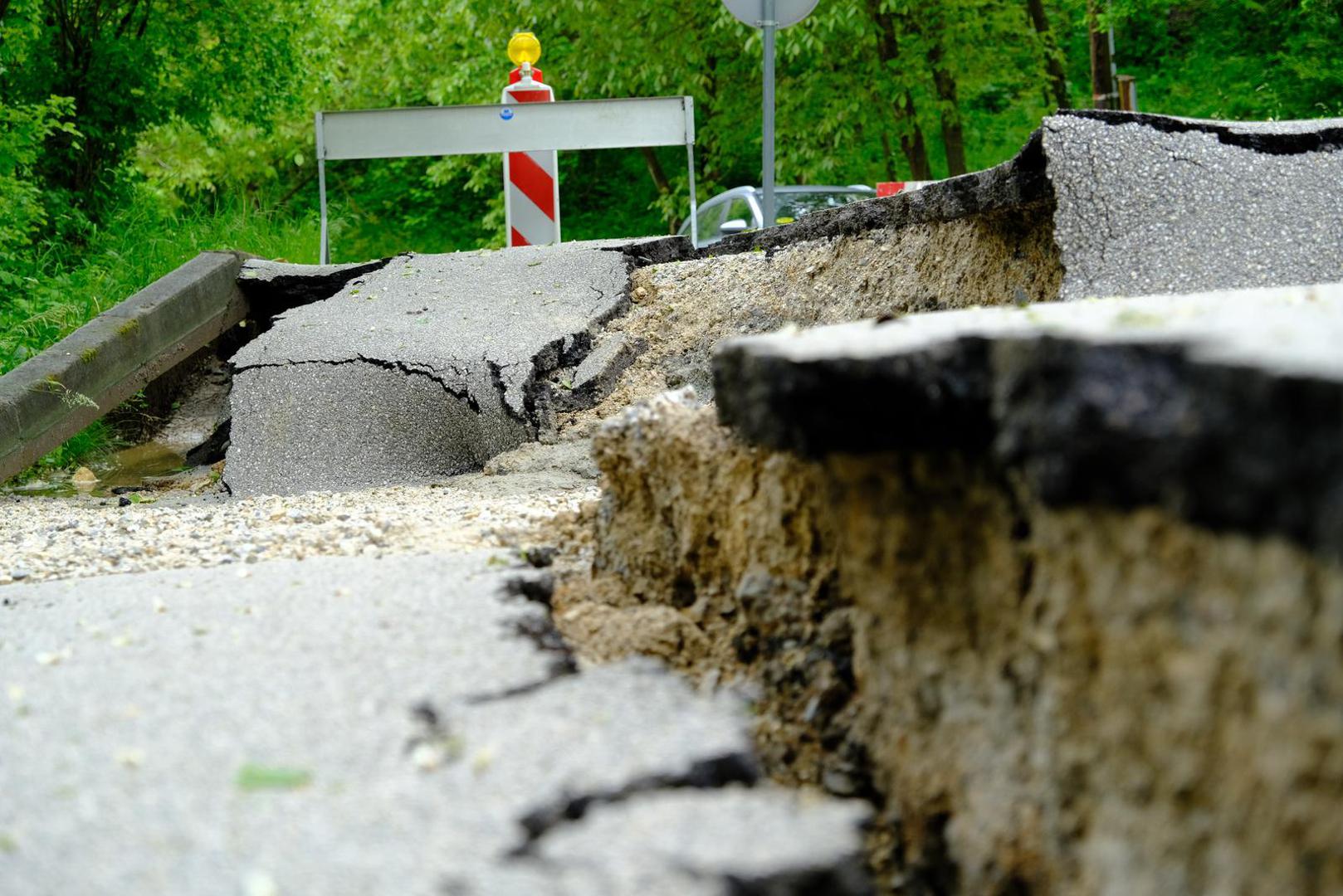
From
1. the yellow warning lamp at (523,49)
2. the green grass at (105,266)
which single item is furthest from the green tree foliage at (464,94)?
the yellow warning lamp at (523,49)

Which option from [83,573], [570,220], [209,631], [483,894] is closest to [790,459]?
[483,894]

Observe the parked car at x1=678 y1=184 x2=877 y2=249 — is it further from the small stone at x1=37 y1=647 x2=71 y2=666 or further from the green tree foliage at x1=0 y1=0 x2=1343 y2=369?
the small stone at x1=37 y1=647 x2=71 y2=666

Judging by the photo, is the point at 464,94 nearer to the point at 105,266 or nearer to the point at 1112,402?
the point at 105,266

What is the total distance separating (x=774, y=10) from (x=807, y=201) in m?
2.72

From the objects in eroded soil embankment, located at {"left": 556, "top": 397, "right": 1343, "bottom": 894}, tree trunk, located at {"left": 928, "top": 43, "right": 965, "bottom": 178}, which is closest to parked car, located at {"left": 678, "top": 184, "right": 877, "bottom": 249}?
tree trunk, located at {"left": 928, "top": 43, "right": 965, "bottom": 178}

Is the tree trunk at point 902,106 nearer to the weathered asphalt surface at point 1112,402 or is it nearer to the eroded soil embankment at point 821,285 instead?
the eroded soil embankment at point 821,285

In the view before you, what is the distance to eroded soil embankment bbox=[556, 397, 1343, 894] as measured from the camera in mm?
1316

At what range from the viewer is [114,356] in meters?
7.04

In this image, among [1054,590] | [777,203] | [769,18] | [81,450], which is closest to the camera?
[1054,590]

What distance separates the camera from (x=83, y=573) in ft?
12.8

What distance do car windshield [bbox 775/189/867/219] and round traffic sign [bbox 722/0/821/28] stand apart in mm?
2292

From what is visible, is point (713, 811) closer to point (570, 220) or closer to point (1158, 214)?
point (1158, 214)

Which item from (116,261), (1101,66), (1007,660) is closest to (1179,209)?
(1007,660)

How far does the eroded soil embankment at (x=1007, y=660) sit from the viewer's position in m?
1.32
